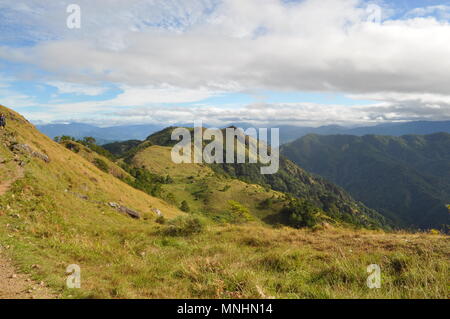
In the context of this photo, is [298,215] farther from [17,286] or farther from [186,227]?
[17,286]

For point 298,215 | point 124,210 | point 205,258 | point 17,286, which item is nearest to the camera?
point 17,286

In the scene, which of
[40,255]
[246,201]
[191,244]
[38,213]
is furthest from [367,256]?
[246,201]

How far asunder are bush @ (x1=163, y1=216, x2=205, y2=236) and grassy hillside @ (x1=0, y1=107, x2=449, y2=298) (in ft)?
0.22

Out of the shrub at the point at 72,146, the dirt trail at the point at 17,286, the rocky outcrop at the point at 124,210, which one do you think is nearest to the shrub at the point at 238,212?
the shrub at the point at 72,146

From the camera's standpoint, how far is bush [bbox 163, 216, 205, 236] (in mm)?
16844

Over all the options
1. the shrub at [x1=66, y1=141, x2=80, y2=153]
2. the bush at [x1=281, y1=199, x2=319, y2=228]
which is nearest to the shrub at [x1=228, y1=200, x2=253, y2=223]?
the bush at [x1=281, y1=199, x2=319, y2=228]

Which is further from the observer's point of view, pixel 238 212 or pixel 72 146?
pixel 238 212

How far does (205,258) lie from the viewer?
34.9 feet

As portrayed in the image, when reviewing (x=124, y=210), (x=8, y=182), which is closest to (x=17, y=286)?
(x=8, y=182)

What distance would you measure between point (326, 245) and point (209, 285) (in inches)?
270

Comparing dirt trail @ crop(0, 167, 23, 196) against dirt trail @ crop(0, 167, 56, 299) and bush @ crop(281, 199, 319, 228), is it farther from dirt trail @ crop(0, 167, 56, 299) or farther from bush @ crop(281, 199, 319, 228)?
bush @ crop(281, 199, 319, 228)

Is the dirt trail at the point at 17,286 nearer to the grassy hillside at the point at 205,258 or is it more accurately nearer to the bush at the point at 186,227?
the grassy hillside at the point at 205,258

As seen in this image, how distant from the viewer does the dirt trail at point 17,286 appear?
6.99 metres

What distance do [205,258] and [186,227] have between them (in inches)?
259
